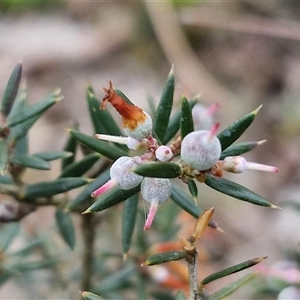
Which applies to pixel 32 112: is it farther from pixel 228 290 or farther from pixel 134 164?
pixel 228 290

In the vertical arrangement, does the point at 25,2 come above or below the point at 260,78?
above

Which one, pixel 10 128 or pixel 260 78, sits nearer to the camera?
pixel 10 128

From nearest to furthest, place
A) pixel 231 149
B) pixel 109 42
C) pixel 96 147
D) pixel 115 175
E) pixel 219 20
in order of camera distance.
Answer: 1. pixel 115 175
2. pixel 231 149
3. pixel 96 147
4. pixel 219 20
5. pixel 109 42

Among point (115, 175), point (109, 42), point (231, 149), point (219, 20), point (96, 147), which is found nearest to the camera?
point (115, 175)

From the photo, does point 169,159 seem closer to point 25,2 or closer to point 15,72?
point 15,72

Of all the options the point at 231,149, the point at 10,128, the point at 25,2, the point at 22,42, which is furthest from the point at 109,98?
the point at 25,2

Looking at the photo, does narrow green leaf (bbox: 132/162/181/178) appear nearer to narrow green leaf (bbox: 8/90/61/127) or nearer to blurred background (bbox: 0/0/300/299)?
narrow green leaf (bbox: 8/90/61/127)

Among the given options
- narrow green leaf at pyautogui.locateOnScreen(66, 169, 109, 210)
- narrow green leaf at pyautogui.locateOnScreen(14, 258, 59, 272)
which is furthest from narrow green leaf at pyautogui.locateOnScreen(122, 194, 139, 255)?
narrow green leaf at pyautogui.locateOnScreen(14, 258, 59, 272)
